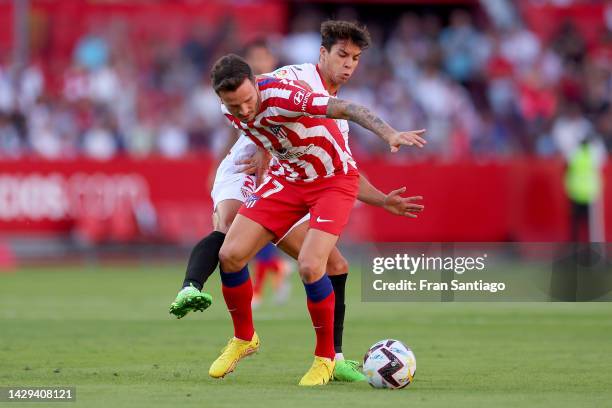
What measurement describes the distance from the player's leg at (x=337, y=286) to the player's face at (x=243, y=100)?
1.22 m

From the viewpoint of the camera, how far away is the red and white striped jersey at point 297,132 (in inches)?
353

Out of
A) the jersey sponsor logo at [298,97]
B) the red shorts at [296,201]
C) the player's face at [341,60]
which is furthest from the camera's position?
the player's face at [341,60]

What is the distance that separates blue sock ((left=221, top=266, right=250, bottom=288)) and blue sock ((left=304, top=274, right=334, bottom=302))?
608 millimetres

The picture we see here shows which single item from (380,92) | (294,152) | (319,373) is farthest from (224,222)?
(380,92)

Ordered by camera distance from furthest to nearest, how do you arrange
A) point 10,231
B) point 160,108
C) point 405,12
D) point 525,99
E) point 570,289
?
1. point 405,12
2. point 525,99
3. point 160,108
4. point 10,231
5. point 570,289

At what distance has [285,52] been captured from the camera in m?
26.3

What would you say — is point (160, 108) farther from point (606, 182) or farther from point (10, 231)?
point (606, 182)

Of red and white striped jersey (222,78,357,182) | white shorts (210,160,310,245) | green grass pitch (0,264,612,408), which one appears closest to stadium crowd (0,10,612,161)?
green grass pitch (0,264,612,408)

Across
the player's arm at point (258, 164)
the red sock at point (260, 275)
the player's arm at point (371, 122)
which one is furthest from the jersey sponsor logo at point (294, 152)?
the red sock at point (260, 275)

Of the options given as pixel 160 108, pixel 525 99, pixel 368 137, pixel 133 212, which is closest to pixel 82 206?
pixel 133 212

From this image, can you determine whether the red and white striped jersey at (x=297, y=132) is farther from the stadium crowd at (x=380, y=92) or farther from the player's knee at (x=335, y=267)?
the stadium crowd at (x=380, y=92)

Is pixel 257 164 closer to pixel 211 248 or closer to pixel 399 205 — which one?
pixel 211 248

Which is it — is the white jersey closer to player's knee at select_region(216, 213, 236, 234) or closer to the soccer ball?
player's knee at select_region(216, 213, 236, 234)

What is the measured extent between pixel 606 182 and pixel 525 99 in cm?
307
